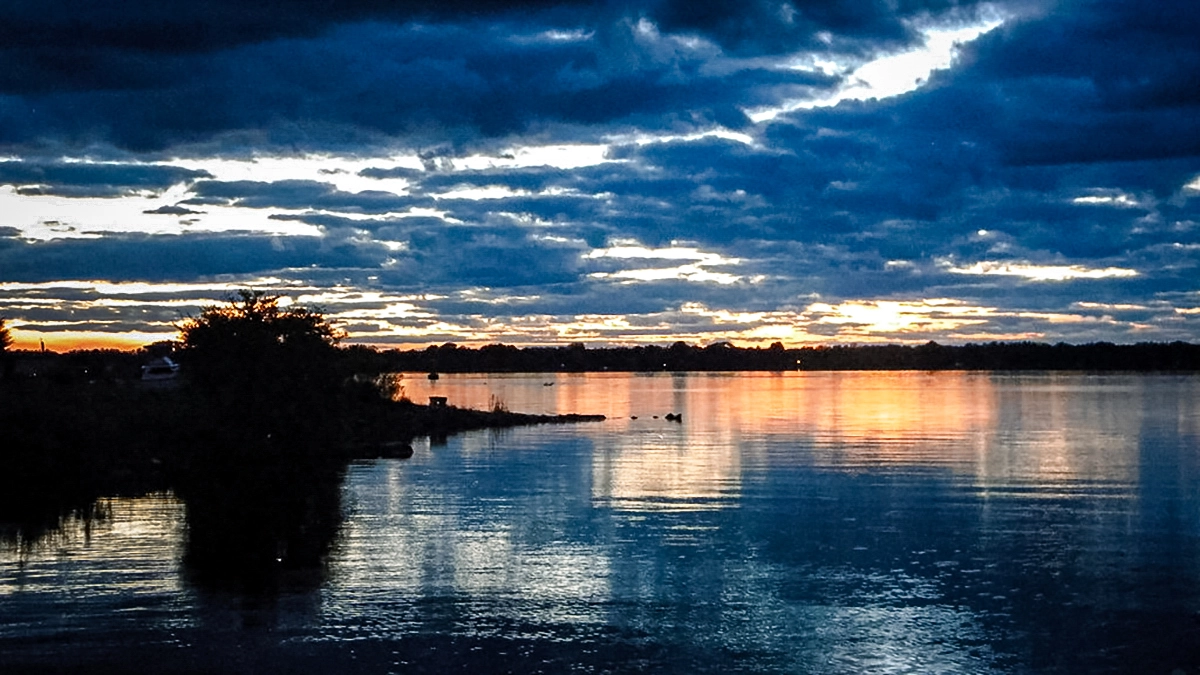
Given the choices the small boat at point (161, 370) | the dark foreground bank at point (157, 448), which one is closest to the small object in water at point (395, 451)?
the dark foreground bank at point (157, 448)

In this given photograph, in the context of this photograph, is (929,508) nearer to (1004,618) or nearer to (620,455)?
(1004,618)

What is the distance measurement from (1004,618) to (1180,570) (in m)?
7.35

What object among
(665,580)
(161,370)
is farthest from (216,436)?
(161,370)

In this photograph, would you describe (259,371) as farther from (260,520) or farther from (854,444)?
(854,444)

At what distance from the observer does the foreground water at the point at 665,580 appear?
64.2ft

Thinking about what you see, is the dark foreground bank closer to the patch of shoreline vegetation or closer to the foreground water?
the patch of shoreline vegetation

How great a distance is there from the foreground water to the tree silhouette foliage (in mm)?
4381

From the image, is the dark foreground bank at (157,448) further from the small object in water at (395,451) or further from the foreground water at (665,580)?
the foreground water at (665,580)

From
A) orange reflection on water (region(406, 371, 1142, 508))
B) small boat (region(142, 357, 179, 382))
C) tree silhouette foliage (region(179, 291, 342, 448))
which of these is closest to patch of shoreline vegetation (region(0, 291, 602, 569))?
tree silhouette foliage (region(179, 291, 342, 448))

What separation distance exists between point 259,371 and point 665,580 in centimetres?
2983

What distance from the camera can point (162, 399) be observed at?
197 feet

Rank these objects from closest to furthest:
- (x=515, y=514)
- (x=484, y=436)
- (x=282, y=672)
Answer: (x=282, y=672)
(x=515, y=514)
(x=484, y=436)

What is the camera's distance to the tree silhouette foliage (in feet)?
168

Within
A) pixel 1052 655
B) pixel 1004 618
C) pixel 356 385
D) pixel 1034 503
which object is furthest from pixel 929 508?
pixel 356 385
